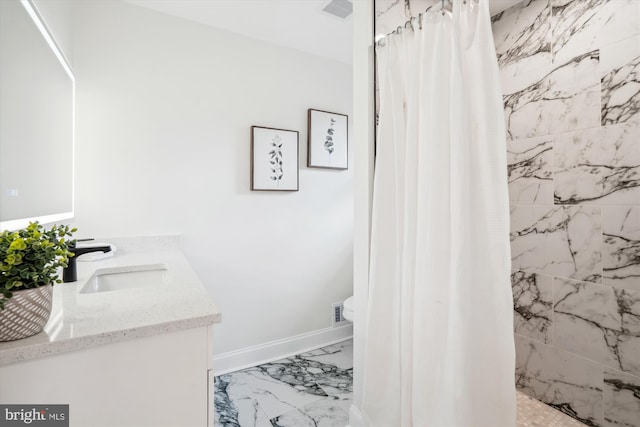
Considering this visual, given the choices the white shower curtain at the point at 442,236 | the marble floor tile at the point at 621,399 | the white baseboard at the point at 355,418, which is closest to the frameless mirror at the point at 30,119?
the white shower curtain at the point at 442,236

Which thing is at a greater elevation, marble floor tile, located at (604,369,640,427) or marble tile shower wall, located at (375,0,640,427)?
marble tile shower wall, located at (375,0,640,427)

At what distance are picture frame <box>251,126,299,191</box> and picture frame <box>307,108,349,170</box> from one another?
0.15 m

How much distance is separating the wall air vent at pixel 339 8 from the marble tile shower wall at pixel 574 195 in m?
0.57

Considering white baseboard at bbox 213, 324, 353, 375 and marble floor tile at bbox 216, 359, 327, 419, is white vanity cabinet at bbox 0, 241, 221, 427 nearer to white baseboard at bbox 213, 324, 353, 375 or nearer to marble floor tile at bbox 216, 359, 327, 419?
marble floor tile at bbox 216, 359, 327, 419

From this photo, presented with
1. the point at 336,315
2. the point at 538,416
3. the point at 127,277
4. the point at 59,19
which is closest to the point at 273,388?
the point at 336,315

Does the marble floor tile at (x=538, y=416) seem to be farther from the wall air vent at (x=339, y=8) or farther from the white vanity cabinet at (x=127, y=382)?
the wall air vent at (x=339, y=8)

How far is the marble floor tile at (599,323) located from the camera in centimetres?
→ 119

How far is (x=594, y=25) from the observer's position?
1238 millimetres

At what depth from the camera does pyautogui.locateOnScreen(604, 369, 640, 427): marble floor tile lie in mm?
1181

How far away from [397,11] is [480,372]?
1.53 metres

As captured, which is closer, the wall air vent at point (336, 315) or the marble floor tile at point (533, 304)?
the marble floor tile at point (533, 304)

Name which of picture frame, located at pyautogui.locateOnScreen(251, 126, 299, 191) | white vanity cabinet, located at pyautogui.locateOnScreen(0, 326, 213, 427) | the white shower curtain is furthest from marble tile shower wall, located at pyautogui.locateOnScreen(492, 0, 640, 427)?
picture frame, located at pyautogui.locateOnScreen(251, 126, 299, 191)

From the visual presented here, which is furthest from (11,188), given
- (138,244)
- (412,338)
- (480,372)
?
(480,372)

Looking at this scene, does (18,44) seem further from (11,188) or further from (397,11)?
(397,11)
